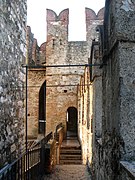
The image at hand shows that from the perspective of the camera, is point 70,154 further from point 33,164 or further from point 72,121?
point 72,121

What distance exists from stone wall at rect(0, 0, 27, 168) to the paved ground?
4.34 ft

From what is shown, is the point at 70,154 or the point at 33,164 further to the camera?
the point at 70,154

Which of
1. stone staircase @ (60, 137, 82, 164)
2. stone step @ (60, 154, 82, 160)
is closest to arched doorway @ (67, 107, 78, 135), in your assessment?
stone staircase @ (60, 137, 82, 164)

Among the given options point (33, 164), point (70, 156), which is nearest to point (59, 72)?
point (70, 156)

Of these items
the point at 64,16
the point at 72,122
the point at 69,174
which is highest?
the point at 64,16

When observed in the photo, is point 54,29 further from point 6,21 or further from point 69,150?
point 6,21

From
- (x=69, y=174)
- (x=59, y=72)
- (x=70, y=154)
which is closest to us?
(x=69, y=174)

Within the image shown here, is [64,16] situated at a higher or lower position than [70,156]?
higher

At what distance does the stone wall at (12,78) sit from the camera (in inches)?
181

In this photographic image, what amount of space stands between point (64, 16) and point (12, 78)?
1439cm

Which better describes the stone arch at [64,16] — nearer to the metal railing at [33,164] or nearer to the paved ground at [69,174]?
the paved ground at [69,174]

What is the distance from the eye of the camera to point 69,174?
23.0 feet

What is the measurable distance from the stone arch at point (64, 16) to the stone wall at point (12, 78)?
41.4 ft

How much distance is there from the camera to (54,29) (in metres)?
18.9
